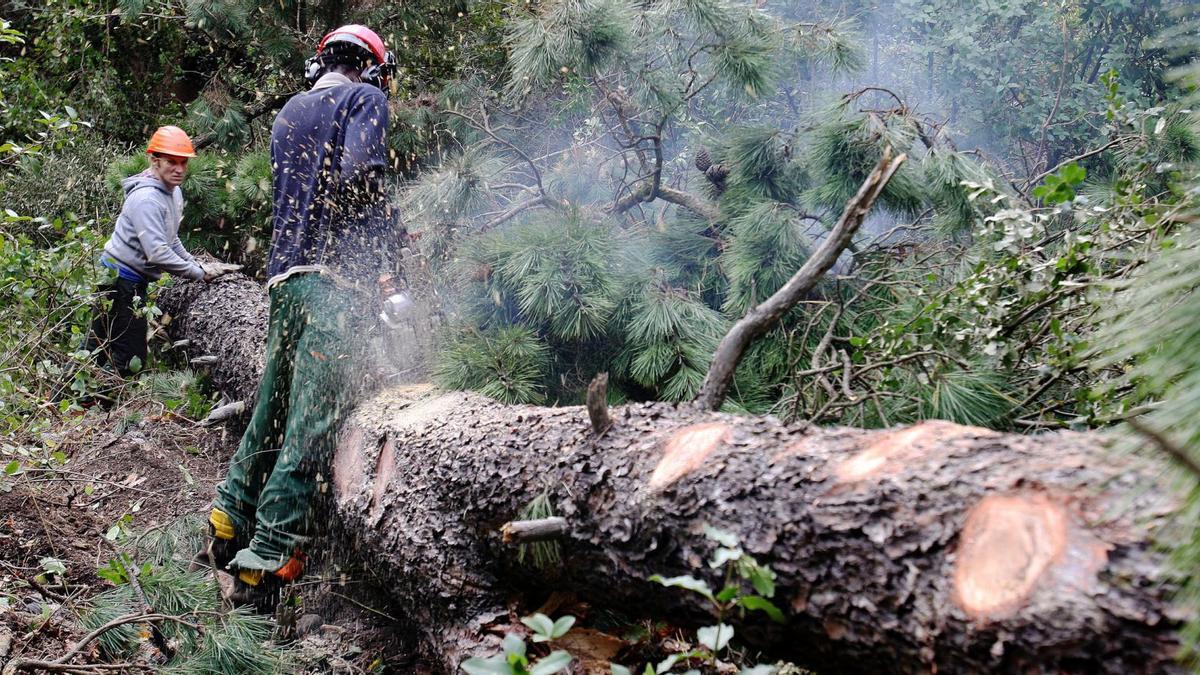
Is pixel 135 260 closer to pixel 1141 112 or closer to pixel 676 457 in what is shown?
pixel 676 457

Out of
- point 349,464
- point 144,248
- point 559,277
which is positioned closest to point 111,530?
point 349,464

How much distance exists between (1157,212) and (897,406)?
2.46ft

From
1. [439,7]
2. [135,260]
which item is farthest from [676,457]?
[439,7]

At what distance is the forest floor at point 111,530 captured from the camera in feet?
7.60

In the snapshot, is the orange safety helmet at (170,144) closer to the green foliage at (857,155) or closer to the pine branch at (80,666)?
the pine branch at (80,666)

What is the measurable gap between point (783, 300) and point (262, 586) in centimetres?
179

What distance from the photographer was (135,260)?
4281mm

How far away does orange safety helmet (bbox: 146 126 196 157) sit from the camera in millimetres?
4320

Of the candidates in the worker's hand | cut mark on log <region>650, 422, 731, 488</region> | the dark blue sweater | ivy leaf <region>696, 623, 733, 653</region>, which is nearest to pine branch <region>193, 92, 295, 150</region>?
the dark blue sweater

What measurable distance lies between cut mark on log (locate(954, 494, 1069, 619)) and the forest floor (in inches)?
66.8

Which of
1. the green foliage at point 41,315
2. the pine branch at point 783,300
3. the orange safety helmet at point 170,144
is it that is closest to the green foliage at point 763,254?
the pine branch at point 783,300

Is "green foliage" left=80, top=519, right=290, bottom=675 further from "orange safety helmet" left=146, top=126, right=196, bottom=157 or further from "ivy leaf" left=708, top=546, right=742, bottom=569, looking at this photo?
"orange safety helmet" left=146, top=126, right=196, bottom=157

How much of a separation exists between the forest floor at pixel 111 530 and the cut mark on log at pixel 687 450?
3.84ft

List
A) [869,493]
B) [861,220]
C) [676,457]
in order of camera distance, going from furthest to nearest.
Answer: [861,220] → [676,457] → [869,493]
